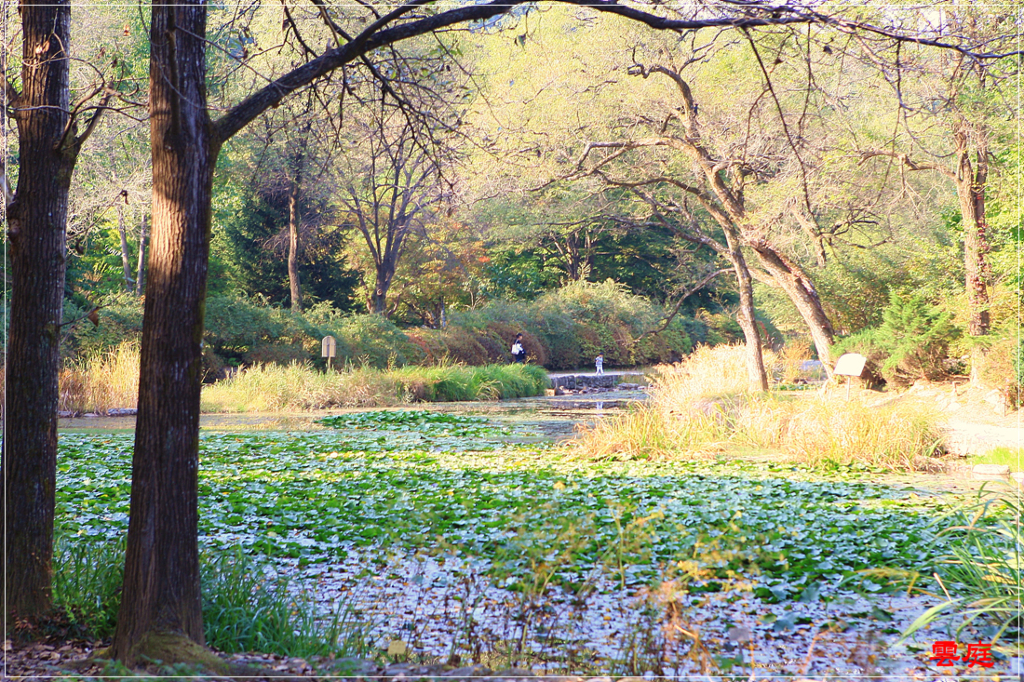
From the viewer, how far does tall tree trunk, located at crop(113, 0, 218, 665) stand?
11.1 ft

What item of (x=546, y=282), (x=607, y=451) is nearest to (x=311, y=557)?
(x=607, y=451)

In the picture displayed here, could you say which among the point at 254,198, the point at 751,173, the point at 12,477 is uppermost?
the point at 254,198

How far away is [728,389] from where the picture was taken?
15.8 metres

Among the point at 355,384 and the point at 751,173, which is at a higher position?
the point at 751,173

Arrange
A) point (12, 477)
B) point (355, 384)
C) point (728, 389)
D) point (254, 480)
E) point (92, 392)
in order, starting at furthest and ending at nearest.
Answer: point (355, 384) < point (728, 389) < point (92, 392) < point (254, 480) < point (12, 477)

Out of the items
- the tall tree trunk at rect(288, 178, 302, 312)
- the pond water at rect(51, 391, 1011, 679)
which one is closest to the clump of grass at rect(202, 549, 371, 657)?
the pond water at rect(51, 391, 1011, 679)

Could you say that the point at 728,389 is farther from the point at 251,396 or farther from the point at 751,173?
the point at 251,396

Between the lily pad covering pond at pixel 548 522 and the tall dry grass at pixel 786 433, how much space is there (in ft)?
2.18

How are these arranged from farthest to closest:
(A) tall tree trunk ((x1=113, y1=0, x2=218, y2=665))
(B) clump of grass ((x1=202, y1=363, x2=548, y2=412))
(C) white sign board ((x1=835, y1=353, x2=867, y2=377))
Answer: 1. (B) clump of grass ((x1=202, y1=363, x2=548, y2=412))
2. (C) white sign board ((x1=835, y1=353, x2=867, y2=377))
3. (A) tall tree trunk ((x1=113, y1=0, x2=218, y2=665))

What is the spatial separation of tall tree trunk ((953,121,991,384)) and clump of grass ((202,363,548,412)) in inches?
412

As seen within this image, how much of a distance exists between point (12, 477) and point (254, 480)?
4.11 meters

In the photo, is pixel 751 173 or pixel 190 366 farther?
pixel 751 173

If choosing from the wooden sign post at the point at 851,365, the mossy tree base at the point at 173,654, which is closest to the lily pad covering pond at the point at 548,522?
the mossy tree base at the point at 173,654

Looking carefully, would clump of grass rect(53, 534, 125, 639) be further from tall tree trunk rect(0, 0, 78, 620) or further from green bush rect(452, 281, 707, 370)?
green bush rect(452, 281, 707, 370)
